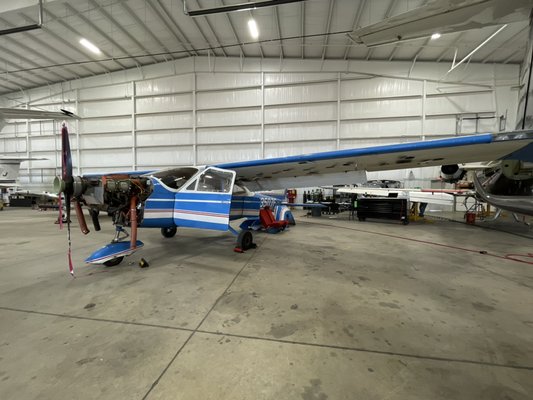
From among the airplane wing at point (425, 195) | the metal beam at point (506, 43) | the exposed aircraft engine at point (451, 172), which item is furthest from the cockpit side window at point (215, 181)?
the metal beam at point (506, 43)

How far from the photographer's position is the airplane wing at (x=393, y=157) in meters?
2.86

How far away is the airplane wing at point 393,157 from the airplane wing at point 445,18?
7.71 ft

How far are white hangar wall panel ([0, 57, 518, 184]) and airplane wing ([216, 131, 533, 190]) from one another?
1047 centimetres

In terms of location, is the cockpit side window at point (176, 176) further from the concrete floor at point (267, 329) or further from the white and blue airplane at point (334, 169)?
the concrete floor at point (267, 329)

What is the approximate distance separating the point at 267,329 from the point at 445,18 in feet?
Answer: 18.8

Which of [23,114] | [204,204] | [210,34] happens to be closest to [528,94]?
[204,204]

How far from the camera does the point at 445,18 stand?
12.8ft

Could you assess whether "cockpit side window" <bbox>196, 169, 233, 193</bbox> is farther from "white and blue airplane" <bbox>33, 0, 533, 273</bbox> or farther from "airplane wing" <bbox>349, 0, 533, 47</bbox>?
"airplane wing" <bbox>349, 0, 533, 47</bbox>

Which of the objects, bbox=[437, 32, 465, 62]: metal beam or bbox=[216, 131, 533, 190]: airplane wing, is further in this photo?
bbox=[437, 32, 465, 62]: metal beam

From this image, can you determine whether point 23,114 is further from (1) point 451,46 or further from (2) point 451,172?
(1) point 451,46

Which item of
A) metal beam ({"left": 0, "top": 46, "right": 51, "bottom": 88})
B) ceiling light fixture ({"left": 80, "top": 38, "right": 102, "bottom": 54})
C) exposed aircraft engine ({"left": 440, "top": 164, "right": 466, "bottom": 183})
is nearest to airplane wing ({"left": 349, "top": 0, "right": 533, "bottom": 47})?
exposed aircraft engine ({"left": 440, "top": 164, "right": 466, "bottom": 183})

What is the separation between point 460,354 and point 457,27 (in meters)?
5.50

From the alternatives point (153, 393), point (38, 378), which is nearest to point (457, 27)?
point (153, 393)

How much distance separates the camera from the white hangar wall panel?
1407cm
